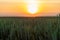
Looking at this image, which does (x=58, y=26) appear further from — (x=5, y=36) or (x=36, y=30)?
(x=5, y=36)

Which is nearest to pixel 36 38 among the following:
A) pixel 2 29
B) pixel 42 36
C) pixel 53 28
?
pixel 42 36

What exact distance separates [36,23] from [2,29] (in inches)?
22.2

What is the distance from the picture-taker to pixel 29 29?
3383 millimetres

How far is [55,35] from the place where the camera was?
3326 mm

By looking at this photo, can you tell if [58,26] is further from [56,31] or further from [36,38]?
[36,38]

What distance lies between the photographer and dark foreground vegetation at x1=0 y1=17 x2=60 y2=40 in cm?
331

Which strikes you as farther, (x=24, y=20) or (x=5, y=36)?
(x=24, y=20)

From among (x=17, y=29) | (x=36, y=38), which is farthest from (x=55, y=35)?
(x=17, y=29)

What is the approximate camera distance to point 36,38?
10.9 ft

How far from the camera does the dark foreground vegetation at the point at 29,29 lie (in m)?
3.31

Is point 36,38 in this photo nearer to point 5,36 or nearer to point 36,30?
point 36,30

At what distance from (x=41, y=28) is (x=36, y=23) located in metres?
0.13

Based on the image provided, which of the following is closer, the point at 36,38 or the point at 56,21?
the point at 36,38

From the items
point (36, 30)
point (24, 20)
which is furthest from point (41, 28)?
point (24, 20)
